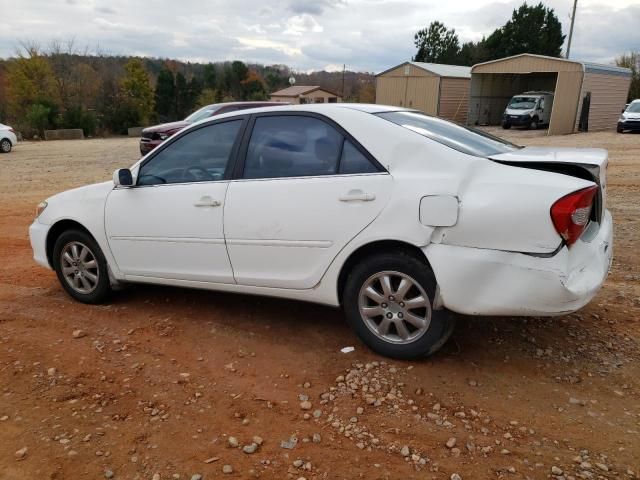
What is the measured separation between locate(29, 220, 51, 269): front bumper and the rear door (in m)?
2.09

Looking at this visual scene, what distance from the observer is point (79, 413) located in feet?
10.1

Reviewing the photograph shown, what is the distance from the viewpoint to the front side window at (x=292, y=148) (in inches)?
141

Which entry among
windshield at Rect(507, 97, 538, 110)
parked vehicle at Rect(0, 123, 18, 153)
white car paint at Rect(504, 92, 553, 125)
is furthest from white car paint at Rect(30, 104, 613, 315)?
windshield at Rect(507, 97, 538, 110)

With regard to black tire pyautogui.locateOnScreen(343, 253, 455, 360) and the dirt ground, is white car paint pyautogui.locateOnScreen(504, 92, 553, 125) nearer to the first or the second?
the dirt ground

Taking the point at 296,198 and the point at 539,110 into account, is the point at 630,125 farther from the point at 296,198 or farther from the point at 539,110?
the point at 296,198

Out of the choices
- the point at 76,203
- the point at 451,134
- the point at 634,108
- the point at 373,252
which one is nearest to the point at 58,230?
the point at 76,203

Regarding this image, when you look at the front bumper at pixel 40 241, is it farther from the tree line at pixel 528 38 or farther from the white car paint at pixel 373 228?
the tree line at pixel 528 38

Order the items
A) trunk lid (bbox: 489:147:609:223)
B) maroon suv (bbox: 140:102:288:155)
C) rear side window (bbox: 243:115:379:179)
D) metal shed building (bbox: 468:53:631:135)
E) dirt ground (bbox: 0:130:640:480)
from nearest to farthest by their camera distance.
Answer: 1. dirt ground (bbox: 0:130:640:480)
2. trunk lid (bbox: 489:147:609:223)
3. rear side window (bbox: 243:115:379:179)
4. maroon suv (bbox: 140:102:288:155)
5. metal shed building (bbox: 468:53:631:135)

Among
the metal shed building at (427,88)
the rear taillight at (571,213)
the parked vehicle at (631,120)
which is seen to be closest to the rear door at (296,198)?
the rear taillight at (571,213)

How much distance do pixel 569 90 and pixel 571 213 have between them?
1027 inches

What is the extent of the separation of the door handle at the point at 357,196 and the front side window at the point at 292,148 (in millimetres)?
220

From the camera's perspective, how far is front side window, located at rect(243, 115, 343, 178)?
359cm

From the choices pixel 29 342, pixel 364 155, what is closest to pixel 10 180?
pixel 29 342

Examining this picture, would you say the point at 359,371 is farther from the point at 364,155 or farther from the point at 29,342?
the point at 29,342
